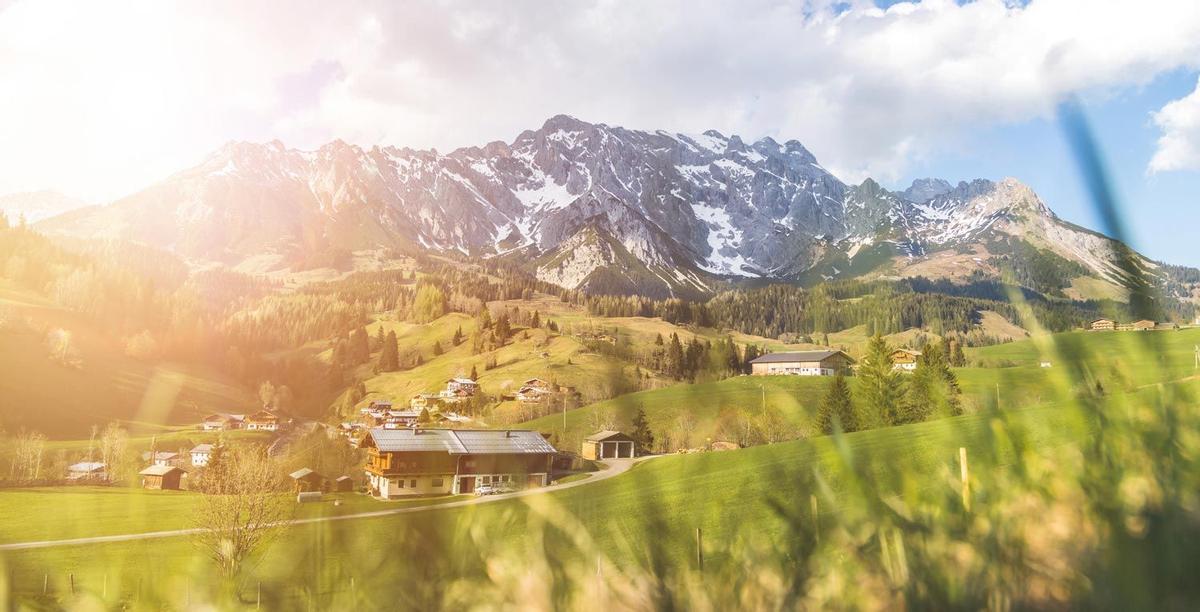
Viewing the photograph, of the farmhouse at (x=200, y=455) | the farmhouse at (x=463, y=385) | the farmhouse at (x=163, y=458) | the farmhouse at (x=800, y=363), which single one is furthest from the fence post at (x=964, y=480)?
the farmhouse at (x=463, y=385)

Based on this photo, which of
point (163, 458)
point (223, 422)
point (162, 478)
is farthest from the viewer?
point (223, 422)

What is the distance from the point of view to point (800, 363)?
136 m

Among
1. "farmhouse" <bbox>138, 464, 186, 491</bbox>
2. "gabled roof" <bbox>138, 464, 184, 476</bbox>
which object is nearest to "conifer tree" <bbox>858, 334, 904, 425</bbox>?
"farmhouse" <bbox>138, 464, 186, 491</bbox>

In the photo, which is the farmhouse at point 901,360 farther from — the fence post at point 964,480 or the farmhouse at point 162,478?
the farmhouse at point 162,478

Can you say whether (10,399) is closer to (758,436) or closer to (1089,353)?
(758,436)

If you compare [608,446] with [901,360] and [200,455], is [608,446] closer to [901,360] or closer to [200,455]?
[901,360]

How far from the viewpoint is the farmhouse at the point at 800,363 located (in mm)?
132038

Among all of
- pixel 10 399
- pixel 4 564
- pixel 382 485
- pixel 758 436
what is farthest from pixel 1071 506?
pixel 10 399

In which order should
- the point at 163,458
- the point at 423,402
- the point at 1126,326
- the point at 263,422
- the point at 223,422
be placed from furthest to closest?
the point at 423,402 < the point at 263,422 < the point at 223,422 < the point at 163,458 < the point at 1126,326

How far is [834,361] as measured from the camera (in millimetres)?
132625

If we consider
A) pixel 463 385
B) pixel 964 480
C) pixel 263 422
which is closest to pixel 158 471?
pixel 263 422

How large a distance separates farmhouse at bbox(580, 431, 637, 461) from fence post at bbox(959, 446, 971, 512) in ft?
277

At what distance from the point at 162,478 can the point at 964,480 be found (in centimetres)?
10317

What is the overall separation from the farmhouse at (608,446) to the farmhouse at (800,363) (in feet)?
160
